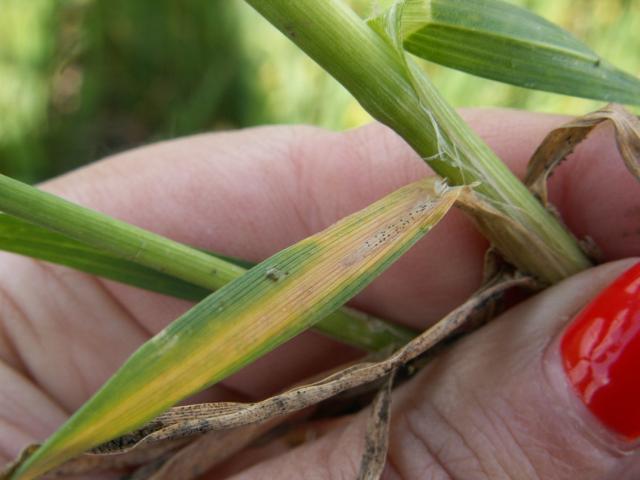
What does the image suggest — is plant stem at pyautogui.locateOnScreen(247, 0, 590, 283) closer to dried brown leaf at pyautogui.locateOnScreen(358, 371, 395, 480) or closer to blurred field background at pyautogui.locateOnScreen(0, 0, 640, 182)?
dried brown leaf at pyautogui.locateOnScreen(358, 371, 395, 480)

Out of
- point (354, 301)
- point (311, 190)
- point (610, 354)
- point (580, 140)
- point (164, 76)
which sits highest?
point (164, 76)

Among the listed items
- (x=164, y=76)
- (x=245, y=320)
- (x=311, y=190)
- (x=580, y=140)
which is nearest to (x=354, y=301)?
(x=311, y=190)

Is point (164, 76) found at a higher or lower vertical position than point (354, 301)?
higher

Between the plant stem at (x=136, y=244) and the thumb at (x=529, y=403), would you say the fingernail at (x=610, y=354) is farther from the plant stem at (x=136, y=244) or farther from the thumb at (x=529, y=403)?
the plant stem at (x=136, y=244)

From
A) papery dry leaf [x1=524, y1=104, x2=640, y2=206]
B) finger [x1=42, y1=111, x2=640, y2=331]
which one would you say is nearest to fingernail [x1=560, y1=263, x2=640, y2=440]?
papery dry leaf [x1=524, y1=104, x2=640, y2=206]

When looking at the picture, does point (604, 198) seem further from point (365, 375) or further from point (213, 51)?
point (213, 51)

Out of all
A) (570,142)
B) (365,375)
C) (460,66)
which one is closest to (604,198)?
(570,142)

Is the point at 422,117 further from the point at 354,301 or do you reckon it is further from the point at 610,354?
the point at 354,301

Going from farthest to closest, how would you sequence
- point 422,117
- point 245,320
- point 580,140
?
point 580,140 < point 422,117 < point 245,320
